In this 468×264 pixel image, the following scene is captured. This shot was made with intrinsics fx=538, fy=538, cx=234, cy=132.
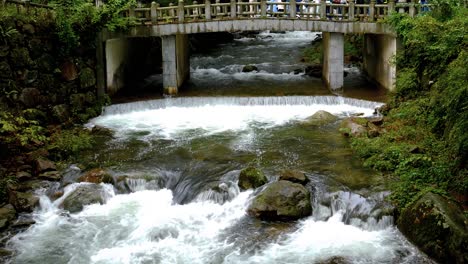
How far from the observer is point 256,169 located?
15102mm

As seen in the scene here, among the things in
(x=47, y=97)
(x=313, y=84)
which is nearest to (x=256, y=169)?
(x=47, y=97)

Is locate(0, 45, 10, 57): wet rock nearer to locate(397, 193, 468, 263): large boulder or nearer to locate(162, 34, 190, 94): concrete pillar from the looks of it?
locate(162, 34, 190, 94): concrete pillar

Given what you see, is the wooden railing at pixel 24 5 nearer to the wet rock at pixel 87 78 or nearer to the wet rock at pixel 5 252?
the wet rock at pixel 87 78

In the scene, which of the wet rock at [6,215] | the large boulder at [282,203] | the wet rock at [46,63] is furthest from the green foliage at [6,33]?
the large boulder at [282,203]

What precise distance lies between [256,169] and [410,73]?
7259 millimetres

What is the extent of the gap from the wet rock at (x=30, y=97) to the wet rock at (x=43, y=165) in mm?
3058

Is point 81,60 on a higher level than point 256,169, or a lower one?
higher

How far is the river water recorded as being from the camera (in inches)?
479

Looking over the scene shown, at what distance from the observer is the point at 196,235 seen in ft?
42.5

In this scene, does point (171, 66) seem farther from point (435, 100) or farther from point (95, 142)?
point (435, 100)

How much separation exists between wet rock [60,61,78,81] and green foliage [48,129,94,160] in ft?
7.87

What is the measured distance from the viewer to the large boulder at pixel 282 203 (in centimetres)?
1328

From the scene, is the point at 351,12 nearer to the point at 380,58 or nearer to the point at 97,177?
the point at 380,58

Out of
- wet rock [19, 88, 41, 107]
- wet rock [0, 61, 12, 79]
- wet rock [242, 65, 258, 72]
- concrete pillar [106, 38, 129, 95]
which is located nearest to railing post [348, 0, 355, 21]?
wet rock [242, 65, 258, 72]
